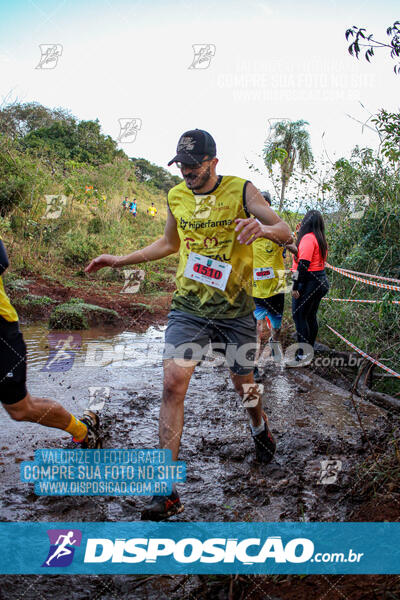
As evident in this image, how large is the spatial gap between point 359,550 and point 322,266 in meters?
3.94

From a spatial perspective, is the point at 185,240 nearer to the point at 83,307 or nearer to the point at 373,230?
the point at 373,230

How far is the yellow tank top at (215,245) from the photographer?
275cm

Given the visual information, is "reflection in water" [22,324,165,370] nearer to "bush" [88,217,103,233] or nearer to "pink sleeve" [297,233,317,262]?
"pink sleeve" [297,233,317,262]

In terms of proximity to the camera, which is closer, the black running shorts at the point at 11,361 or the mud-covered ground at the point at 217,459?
the mud-covered ground at the point at 217,459

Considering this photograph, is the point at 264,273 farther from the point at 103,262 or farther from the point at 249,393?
the point at 103,262

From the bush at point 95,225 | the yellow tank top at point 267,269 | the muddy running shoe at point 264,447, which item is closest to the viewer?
the muddy running shoe at point 264,447

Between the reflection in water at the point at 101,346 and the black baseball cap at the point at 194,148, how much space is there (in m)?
3.63

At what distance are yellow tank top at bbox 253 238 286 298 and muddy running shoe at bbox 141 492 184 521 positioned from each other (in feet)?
11.3

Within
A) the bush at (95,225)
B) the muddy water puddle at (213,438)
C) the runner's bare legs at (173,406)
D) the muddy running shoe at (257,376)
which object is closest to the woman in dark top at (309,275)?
the muddy water puddle at (213,438)

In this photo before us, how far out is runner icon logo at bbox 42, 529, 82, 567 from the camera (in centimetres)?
210

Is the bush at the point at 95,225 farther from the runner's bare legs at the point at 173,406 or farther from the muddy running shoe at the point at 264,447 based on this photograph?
the runner's bare legs at the point at 173,406

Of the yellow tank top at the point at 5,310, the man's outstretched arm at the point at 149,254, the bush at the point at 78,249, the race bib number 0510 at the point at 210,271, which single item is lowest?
the yellow tank top at the point at 5,310

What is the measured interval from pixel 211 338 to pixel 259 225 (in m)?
0.85

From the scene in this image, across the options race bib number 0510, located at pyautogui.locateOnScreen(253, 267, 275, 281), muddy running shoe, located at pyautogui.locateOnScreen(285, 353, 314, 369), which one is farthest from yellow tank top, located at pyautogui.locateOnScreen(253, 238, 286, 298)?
muddy running shoe, located at pyautogui.locateOnScreen(285, 353, 314, 369)
